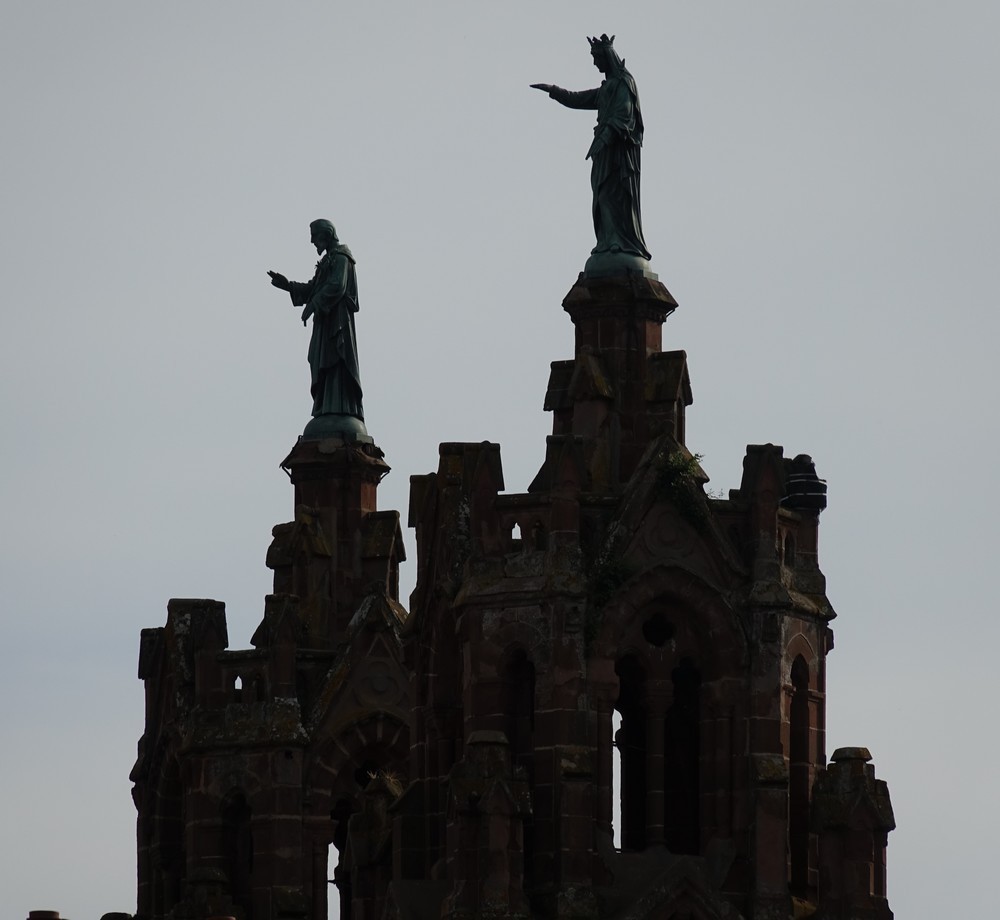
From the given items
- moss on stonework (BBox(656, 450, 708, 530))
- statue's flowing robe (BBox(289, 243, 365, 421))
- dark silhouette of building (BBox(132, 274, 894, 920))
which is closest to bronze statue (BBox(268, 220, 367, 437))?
statue's flowing robe (BBox(289, 243, 365, 421))

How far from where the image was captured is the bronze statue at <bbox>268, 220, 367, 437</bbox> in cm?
10712

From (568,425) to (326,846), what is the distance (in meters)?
11.5

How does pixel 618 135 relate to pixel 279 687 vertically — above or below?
above

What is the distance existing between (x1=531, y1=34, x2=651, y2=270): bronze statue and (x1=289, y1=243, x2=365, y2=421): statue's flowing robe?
11.8m

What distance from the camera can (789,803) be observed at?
306 ft

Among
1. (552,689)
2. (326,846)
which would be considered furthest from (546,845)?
(326,846)

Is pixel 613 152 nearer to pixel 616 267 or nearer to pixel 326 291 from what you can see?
pixel 616 267

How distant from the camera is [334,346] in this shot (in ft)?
352

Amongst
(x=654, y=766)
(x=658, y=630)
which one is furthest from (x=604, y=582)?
(x=654, y=766)

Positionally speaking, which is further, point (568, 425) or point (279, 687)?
point (279, 687)

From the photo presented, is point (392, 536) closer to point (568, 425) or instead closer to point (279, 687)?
point (279, 687)

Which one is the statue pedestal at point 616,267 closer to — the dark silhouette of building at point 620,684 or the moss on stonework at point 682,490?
the dark silhouette of building at point 620,684

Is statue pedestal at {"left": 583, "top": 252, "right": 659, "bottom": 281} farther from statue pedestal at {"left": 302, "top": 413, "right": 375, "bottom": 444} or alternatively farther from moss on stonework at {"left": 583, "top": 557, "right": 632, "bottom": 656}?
statue pedestal at {"left": 302, "top": 413, "right": 375, "bottom": 444}

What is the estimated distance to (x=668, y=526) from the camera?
93.4 m
